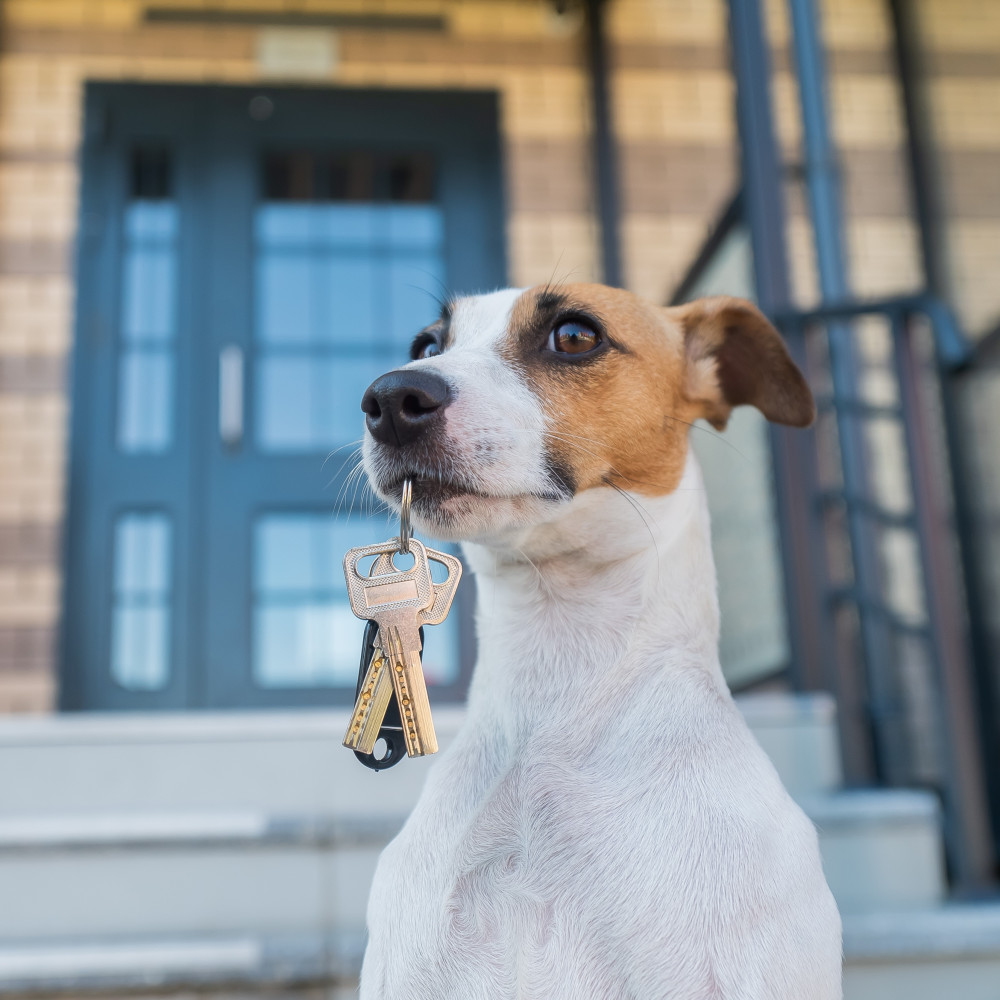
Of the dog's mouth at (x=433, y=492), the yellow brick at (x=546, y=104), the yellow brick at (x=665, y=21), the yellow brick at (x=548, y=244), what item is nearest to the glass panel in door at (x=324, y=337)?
the yellow brick at (x=548, y=244)

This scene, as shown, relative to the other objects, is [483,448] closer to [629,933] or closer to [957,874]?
[629,933]

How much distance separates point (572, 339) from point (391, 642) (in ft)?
1.38

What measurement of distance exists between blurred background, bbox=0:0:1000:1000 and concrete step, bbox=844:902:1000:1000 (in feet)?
1.97

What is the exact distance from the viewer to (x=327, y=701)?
358cm

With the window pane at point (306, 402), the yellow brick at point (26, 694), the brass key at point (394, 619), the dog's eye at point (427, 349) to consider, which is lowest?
the brass key at point (394, 619)

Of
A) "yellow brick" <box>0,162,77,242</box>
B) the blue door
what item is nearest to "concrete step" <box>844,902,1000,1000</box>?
the blue door

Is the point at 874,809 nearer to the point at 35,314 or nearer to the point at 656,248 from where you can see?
the point at 656,248

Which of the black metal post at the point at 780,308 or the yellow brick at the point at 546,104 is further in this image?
the yellow brick at the point at 546,104

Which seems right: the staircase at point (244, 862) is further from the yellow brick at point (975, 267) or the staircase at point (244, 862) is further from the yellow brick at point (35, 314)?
the yellow brick at point (35, 314)

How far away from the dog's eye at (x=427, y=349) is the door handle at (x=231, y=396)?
104 inches

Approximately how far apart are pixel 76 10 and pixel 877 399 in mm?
3332

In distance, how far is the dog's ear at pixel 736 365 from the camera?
3.72ft

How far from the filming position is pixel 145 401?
3771mm

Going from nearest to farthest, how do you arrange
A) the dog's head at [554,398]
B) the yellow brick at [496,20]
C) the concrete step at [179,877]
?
the dog's head at [554,398], the concrete step at [179,877], the yellow brick at [496,20]
